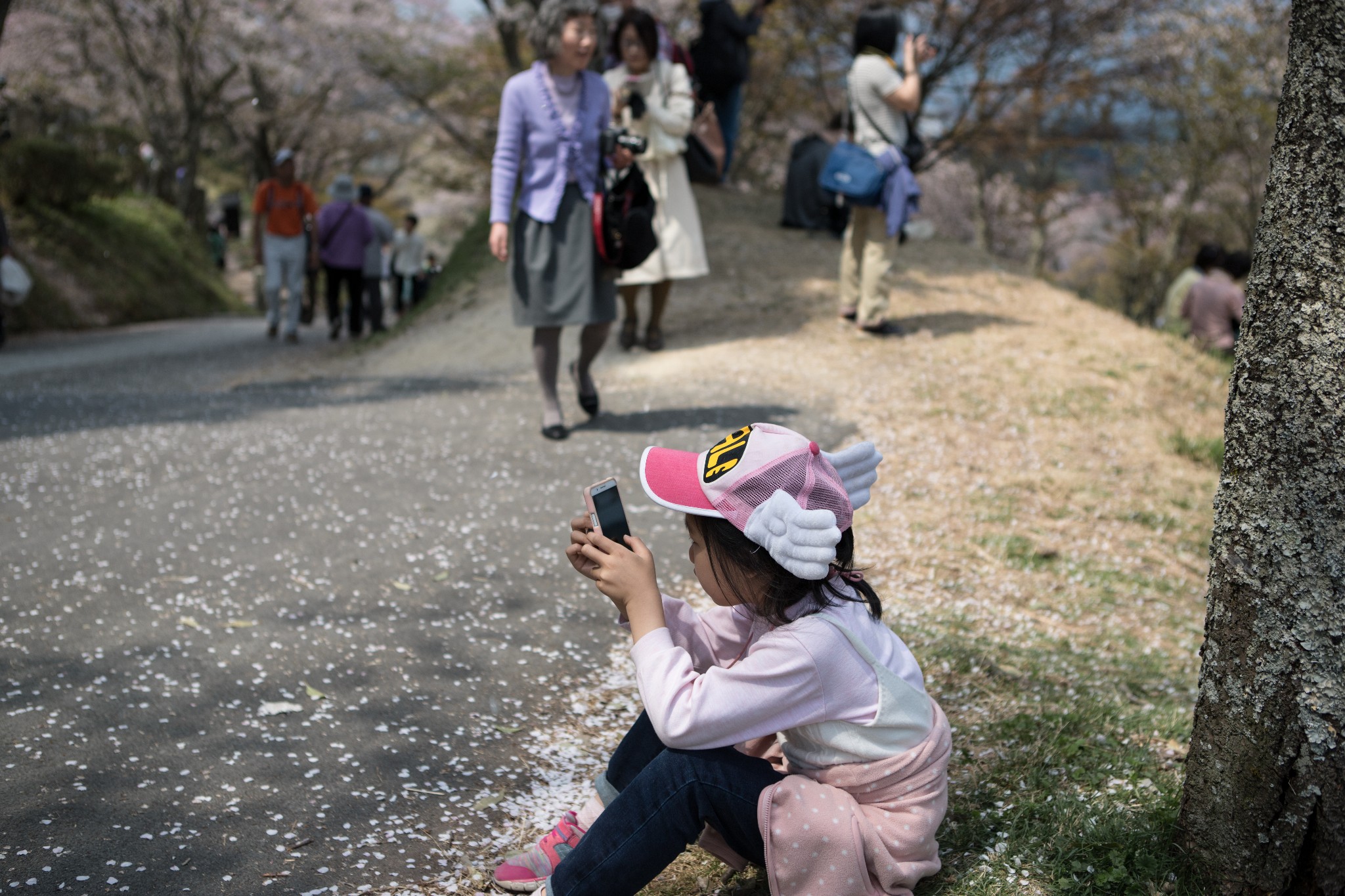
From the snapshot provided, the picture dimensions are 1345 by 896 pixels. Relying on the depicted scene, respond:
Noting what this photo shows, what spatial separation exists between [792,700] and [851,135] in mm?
6191

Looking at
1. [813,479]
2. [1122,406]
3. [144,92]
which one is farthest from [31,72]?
[813,479]

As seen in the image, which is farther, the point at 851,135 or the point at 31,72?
the point at 31,72

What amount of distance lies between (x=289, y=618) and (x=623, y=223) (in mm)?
2631

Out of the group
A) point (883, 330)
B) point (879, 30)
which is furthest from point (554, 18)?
point (883, 330)

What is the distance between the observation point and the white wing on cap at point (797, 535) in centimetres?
182

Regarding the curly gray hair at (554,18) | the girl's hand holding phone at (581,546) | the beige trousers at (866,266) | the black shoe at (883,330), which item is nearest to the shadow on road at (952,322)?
the black shoe at (883,330)

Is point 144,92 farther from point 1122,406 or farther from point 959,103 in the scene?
point 1122,406

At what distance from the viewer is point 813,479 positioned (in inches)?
75.6

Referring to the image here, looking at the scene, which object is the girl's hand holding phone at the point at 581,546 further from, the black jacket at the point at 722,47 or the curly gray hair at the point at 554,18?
the black jacket at the point at 722,47

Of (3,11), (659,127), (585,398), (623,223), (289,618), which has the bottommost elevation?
(289,618)

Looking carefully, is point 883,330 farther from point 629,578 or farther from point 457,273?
point 629,578

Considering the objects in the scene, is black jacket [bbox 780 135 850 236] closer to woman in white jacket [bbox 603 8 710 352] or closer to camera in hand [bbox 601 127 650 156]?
woman in white jacket [bbox 603 8 710 352]

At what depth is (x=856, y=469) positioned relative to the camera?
6.88 feet

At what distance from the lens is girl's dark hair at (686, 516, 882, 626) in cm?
197
